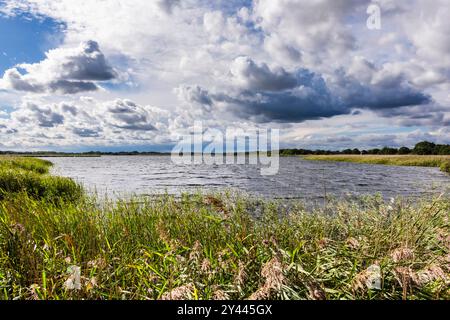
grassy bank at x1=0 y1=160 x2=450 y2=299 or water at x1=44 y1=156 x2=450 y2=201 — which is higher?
grassy bank at x1=0 y1=160 x2=450 y2=299

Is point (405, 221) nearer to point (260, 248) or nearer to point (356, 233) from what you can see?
point (356, 233)

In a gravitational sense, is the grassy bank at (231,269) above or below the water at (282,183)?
above

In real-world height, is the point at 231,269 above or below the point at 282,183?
above

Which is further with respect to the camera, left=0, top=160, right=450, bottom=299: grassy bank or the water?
the water

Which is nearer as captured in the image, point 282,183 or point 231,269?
point 231,269

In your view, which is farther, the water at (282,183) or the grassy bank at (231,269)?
the water at (282,183)

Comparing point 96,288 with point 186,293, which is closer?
point 186,293

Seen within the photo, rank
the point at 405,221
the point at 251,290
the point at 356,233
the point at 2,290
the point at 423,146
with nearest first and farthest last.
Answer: the point at 251,290 < the point at 2,290 < the point at 405,221 < the point at 356,233 < the point at 423,146
